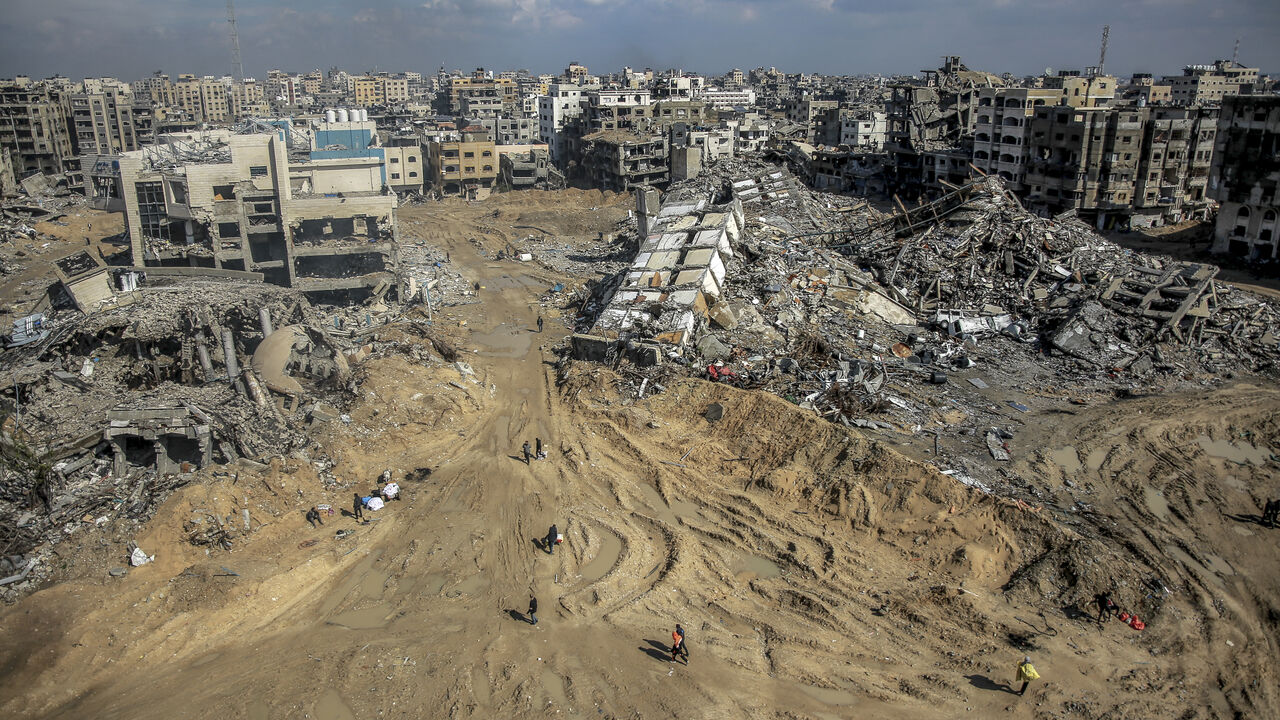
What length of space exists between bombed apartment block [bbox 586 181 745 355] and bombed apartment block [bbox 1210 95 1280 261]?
23543mm

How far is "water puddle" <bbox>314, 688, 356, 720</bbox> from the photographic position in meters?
→ 11.8

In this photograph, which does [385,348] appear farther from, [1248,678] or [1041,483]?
[1248,678]

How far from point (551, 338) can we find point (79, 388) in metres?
13.8

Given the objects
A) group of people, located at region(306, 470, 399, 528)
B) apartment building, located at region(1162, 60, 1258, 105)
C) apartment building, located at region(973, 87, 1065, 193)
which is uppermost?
apartment building, located at region(1162, 60, 1258, 105)

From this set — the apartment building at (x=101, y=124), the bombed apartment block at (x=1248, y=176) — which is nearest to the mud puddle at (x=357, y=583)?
the bombed apartment block at (x=1248, y=176)

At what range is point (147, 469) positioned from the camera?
17.1 metres

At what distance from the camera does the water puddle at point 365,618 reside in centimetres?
1379

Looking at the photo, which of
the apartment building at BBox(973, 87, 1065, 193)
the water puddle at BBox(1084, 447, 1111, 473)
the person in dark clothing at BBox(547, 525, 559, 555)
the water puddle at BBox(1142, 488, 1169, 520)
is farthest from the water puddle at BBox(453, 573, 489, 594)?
the apartment building at BBox(973, 87, 1065, 193)

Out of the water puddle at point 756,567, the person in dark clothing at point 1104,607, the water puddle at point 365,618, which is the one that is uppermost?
the person in dark clothing at point 1104,607

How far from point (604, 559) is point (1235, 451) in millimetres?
15777

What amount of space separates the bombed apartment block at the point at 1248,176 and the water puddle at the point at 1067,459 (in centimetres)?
2521

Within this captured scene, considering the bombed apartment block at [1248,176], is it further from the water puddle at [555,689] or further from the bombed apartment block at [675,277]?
the water puddle at [555,689]

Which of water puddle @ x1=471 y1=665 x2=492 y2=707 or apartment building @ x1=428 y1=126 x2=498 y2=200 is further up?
apartment building @ x1=428 y1=126 x2=498 y2=200

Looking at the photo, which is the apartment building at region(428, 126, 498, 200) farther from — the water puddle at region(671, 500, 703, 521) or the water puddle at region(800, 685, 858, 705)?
the water puddle at region(800, 685, 858, 705)
